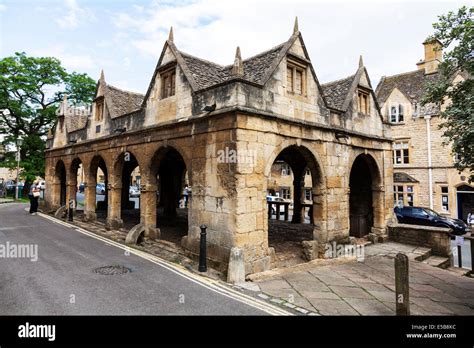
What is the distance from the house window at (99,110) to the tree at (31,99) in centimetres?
1695

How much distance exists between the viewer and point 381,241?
43.9 ft

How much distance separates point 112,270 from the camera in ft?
26.8

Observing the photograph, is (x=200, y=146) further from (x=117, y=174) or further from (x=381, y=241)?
(x=381, y=241)

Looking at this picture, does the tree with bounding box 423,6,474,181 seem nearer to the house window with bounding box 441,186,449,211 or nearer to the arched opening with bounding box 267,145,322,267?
the arched opening with bounding box 267,145,322,267

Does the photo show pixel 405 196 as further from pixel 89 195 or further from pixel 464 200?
pixel 89 195

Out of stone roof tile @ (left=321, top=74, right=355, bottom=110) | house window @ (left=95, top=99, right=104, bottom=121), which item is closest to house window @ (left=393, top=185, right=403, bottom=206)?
stone roof tile @ (left=321, top=74, right=355, bottom=110)

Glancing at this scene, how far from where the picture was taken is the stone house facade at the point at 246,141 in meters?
8.31

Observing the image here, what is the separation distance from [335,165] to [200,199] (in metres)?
5.51

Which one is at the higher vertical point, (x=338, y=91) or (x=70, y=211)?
(x=338, y=91)

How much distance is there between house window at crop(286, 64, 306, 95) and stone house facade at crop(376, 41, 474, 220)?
15.6m

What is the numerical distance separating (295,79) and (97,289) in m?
8.62

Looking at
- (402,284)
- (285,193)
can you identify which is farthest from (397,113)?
(402,284)

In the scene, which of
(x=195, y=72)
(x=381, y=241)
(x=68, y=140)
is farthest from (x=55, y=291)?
(x=68, y=140)

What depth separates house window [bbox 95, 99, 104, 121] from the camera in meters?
15.8
